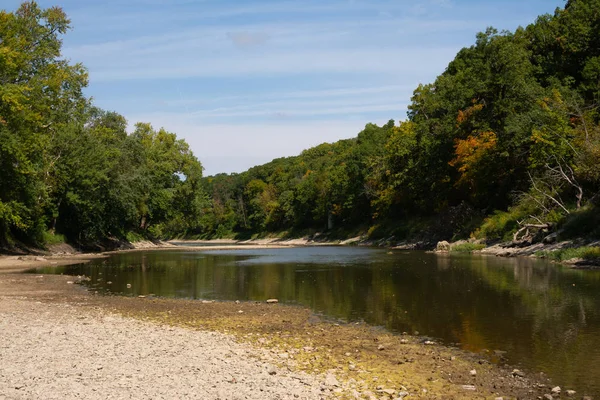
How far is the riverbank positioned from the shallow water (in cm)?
134

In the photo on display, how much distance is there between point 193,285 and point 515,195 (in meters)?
35.3

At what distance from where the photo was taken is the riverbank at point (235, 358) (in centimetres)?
923

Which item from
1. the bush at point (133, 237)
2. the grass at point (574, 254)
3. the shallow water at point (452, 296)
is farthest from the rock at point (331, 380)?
the bush at point (133, 237)

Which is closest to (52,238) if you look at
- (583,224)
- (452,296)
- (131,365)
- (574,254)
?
(452,296)

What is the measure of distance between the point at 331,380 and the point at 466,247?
44509 millimetres

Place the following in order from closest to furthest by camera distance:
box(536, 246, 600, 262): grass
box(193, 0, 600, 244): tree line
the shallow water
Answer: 1. the shallow water
2. box(536, 246, 600, 262): grass
3. box(193, 0, 600, 244): tree line

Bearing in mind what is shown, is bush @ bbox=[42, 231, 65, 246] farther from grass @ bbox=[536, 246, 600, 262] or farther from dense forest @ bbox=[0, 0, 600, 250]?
grass @ bbox=[536, 246, 600, 262]

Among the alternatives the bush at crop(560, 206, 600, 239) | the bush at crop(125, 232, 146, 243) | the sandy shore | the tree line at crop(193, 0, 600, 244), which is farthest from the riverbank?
the bush at crop(125, 232, 146, 243)

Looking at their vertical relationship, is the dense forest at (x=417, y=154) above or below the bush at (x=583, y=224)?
above

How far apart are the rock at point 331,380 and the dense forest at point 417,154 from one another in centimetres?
3024

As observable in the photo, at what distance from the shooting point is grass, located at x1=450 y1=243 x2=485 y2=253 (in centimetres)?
5053

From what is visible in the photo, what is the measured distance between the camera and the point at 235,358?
11180mm

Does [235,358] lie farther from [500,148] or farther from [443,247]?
[500,148]

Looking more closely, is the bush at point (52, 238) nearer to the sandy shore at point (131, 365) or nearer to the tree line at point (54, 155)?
the tree line at point (54, 155)
